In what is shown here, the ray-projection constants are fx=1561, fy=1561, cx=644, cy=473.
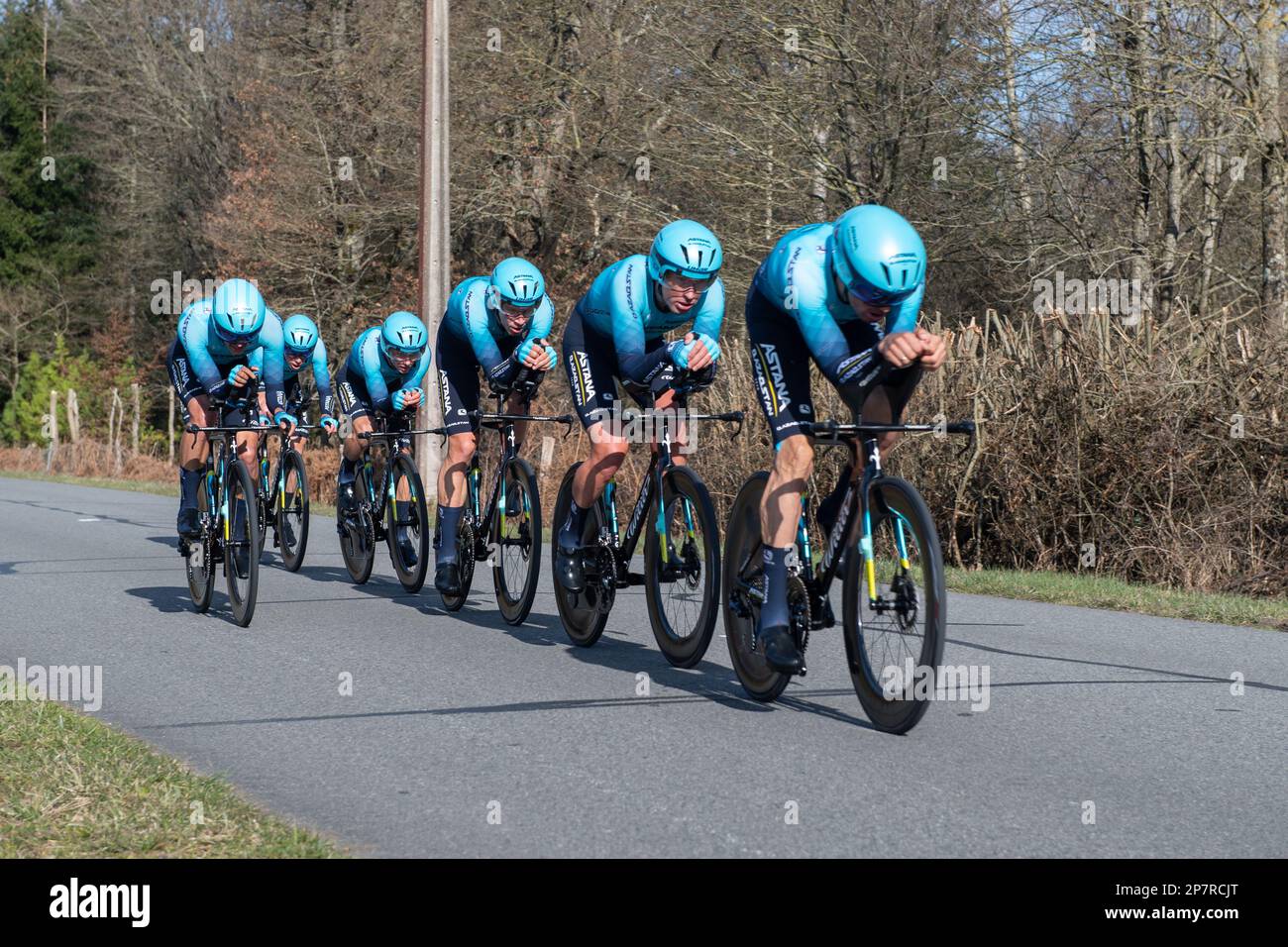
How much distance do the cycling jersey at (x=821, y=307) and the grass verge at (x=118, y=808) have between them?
2454 millimetres

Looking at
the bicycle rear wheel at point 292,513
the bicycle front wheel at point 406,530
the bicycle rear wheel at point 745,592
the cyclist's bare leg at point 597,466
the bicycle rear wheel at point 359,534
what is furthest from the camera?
the bicycle rear wheel at point 292,513

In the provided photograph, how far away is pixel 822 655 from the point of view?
7.75 metres

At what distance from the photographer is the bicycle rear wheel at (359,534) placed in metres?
10.9

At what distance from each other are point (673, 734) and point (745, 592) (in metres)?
0.71

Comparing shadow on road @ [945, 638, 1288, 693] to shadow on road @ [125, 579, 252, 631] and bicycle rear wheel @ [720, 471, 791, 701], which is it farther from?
shadow on road @ [125, 579, 252, 631]

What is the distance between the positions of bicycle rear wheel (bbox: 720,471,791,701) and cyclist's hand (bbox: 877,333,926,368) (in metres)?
1.06

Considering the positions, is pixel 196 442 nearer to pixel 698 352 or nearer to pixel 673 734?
pixel 698 352

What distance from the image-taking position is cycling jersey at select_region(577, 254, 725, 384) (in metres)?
6.91

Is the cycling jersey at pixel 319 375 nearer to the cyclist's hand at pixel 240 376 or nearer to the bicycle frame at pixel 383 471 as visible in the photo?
the bicycle frame at pixel 383 471

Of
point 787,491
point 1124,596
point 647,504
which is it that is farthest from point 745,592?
point 1124,596
